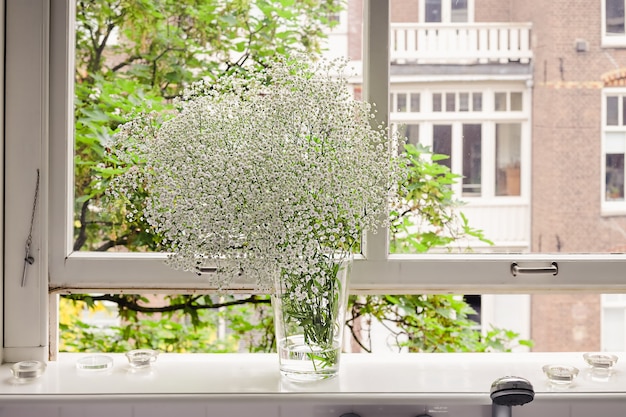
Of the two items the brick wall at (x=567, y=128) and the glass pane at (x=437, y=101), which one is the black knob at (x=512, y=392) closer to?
the brick wall at (x=567, y=128)

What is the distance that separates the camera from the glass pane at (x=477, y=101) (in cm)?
158

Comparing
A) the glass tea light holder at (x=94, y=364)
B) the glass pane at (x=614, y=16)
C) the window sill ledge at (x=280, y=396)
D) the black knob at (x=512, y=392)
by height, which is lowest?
the window sill ledge at (x=280, y=396)

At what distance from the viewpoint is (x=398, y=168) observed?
4.18 ft

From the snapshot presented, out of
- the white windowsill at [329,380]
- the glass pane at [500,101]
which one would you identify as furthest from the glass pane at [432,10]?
the white windowsill at [329,380]

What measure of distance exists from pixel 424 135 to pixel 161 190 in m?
0.64

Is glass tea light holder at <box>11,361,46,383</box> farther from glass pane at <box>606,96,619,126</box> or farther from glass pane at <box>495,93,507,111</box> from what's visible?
glass pane at <box>606,96,619,126</box>

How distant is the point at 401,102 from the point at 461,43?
0.19m

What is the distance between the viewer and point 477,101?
5.18ft

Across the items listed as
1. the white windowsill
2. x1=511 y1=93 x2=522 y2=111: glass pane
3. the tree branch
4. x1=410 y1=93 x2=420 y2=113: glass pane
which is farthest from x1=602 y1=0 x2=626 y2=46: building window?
the tree branch

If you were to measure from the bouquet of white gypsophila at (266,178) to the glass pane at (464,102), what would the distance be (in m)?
0.39

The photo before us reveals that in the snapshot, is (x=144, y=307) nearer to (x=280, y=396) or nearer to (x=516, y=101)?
(x=280, y=396)

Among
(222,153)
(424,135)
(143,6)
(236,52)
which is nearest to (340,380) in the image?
(222,153)

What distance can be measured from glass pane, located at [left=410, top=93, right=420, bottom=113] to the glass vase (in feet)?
1.45

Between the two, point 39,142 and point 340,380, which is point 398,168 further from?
point 39,142
